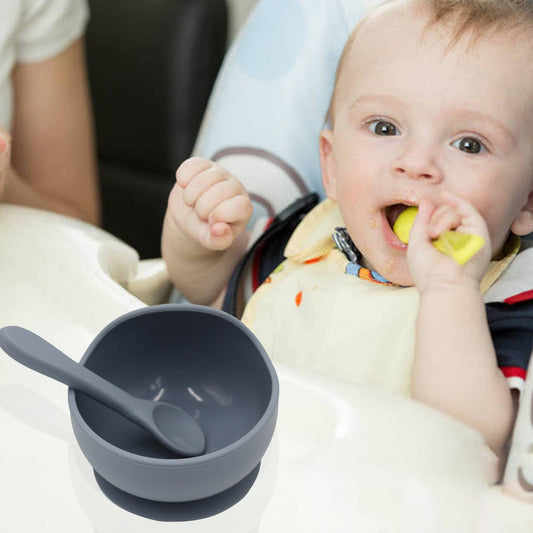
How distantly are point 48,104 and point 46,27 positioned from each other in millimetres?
88

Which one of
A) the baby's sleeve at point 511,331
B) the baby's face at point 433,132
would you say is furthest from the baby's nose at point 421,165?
the baby's sleeve at point 511,331

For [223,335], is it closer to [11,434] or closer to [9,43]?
[11,434]

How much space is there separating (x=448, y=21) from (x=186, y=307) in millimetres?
278

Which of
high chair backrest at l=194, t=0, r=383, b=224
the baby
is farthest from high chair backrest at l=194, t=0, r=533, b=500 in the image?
the baby

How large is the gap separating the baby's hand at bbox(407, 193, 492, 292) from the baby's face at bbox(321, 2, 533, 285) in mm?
21

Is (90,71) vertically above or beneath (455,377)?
beneath

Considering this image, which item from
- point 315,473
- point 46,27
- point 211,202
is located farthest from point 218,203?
point 46,27

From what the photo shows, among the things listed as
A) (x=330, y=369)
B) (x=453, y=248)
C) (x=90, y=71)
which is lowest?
(x=90, y=71)

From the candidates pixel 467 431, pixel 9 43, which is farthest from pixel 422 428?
pixel 9 43

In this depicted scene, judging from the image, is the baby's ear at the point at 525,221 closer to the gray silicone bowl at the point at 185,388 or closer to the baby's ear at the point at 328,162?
the baby's ear at the point at 328,162

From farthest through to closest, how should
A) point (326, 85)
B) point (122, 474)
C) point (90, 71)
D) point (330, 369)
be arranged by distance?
point (90, 71) < point (326, 85) < point (330, 369) < point (122, 474)

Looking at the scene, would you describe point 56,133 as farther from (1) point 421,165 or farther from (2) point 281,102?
(1) point 421,165

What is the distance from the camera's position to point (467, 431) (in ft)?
1.19

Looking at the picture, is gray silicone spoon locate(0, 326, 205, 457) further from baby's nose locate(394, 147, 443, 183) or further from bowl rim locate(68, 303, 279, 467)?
baby's nose locate(394, 147, 443, 183)
